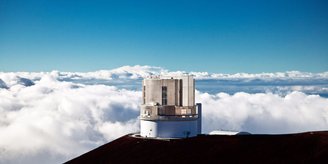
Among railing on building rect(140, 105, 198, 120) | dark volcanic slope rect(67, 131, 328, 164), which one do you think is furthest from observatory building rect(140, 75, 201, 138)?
→ dark volcanic slope rect(67, 131, 328, 164)

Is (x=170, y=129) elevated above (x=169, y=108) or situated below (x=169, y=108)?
below

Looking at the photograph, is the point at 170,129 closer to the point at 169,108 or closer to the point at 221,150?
the point at 169,108

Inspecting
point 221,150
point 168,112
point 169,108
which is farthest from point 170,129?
point 221,150

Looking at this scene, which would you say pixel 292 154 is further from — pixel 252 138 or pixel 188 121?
pixel 188 121

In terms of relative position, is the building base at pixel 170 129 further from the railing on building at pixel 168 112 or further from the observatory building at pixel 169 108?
the railing on building at pixel 168 112

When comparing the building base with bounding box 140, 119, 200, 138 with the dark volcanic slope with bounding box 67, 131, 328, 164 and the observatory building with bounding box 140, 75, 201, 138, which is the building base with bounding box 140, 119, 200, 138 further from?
the dark volcanic slope with bounding box 67, 131, 328, 164
